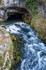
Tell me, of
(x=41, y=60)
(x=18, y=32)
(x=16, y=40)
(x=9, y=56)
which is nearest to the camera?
(x=9, y=56)

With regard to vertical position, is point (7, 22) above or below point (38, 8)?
below

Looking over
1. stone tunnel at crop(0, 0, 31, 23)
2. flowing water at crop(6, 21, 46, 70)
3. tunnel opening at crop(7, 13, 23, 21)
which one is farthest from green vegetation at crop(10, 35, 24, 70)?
tunnel opening at crop(7, 13, 23, 21)

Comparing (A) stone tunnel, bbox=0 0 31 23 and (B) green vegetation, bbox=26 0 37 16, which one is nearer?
(B) green vegetation, bbox=26 0 37 16

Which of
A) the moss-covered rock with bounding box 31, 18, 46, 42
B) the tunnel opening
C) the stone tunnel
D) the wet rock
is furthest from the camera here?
the tunnel opening

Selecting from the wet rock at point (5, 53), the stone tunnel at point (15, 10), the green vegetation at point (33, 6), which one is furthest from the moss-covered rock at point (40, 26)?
the wet rock at point (5, 53)

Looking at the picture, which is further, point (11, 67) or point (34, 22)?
point (34, 22)

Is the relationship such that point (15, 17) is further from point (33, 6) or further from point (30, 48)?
point (30, 48)

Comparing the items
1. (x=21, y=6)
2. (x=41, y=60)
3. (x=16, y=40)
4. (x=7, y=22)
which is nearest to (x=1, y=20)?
(x=7, y=22)

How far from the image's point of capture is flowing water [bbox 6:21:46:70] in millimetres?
11602

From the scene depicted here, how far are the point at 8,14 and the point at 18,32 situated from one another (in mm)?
3195

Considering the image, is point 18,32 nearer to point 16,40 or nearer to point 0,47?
point 16,40

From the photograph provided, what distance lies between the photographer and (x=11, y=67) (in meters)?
10.9

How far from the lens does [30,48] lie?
1272 cm

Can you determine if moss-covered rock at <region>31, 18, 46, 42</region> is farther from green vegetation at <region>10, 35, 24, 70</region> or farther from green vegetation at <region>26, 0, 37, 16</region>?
green vegetation at <region>10, 35, 24, 70</region>
